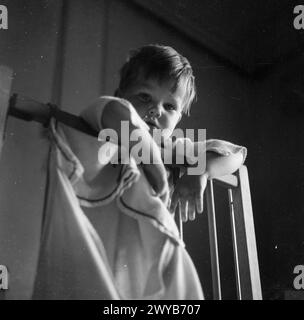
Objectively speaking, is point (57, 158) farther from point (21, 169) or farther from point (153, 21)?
point (153, 21)

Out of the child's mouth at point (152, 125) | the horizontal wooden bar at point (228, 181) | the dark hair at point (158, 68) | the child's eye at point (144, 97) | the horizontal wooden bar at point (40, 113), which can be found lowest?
the horizontal wooden bar at point (228, 181)

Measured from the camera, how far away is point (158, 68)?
0.59 m

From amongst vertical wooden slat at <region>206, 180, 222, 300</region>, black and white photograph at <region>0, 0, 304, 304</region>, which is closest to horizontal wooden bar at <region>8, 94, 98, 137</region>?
black and white photograph at <region>0, 0, 304, 304</region>

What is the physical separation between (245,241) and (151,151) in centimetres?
25

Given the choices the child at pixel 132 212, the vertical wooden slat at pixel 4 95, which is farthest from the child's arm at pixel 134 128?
the vertical wooden slat at pixel 4 95

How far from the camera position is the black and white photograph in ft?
1.54

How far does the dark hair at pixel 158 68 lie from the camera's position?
587 mm

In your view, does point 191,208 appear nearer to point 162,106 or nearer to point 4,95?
point 162,106

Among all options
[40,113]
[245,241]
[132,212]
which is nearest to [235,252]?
[245,241]

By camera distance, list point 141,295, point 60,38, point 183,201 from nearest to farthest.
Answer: point 141,295 → point 183,201 → point 60,38

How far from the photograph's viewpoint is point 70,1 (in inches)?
27.8

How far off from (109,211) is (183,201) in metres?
0.12

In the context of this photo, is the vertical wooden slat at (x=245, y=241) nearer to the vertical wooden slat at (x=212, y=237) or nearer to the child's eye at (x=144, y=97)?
the vertical wooden slat at (x=212, y=237)
